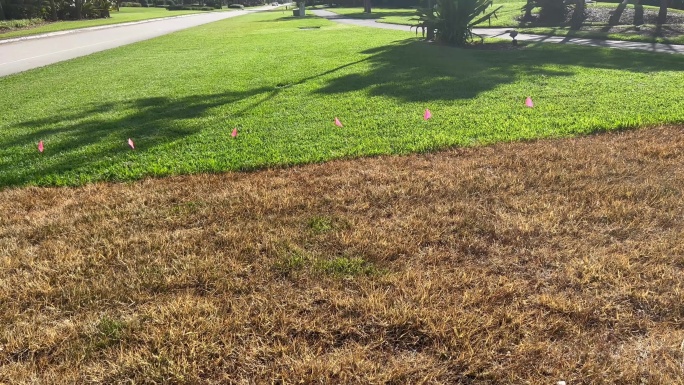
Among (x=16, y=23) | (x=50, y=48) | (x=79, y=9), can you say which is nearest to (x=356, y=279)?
(x=50, y=48)

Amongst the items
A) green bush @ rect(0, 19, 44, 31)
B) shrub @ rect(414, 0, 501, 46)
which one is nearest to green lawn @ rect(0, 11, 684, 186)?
shrub @ rect(414, 0, 501, 46)

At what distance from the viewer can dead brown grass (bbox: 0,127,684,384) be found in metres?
2.15

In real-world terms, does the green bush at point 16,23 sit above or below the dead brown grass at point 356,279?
above

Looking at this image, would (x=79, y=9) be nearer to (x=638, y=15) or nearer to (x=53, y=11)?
(x=53, y=11)

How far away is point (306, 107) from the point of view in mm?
7363

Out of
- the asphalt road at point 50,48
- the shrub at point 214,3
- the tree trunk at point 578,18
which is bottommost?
the asphalt road at point 50,48

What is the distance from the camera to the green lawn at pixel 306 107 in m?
5.27

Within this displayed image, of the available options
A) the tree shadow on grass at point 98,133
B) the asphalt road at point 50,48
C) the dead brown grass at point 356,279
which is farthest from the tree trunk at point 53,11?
the dead brown grass at point 356,279

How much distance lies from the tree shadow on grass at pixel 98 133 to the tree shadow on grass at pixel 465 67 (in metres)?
2.18

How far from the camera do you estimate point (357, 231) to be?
3.33 meters

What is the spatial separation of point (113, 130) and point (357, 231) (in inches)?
182

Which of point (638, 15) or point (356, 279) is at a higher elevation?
point (638, 15)

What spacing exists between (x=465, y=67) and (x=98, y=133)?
7626 millimetres

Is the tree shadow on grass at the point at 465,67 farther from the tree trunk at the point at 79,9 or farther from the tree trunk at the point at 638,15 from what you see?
the tree trunk at the point at 79,9
